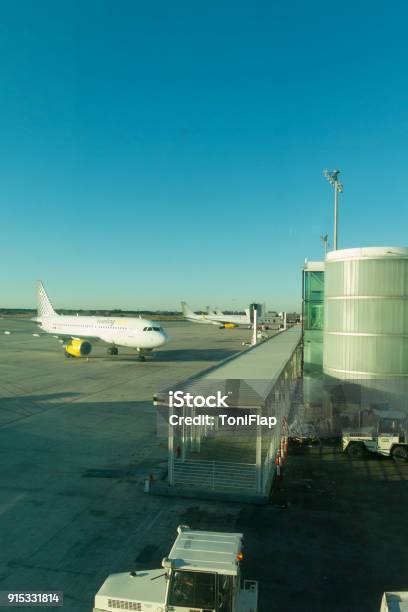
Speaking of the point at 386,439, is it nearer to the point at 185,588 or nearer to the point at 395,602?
the point at 395,602

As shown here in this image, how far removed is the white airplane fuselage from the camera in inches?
1960

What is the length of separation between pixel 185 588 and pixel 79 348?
44676mm

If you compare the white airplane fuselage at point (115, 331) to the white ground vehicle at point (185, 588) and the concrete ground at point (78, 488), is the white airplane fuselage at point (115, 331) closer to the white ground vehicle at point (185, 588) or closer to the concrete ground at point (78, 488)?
the concrete ground at point (78, 488)

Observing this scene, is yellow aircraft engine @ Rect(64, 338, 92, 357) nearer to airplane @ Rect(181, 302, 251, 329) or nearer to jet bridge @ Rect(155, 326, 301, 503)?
jet bridge @ Rect(155, 326, 301, 503)

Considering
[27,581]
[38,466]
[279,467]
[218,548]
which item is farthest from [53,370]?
[218,548]

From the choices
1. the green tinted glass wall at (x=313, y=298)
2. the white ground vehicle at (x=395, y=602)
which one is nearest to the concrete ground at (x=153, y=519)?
the white ground vehicle at (x=395, y=602)

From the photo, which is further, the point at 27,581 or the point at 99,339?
the point at 99,339

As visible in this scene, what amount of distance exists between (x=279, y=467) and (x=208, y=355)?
40949 mm

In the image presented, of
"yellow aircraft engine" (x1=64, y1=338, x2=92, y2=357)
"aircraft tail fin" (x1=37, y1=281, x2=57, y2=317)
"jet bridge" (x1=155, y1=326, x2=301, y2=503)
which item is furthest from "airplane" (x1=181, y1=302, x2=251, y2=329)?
"jet bridge" (x1=155, y1=326, x2=301, y2=503)

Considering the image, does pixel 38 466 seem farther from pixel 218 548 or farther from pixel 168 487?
pixel 218 548

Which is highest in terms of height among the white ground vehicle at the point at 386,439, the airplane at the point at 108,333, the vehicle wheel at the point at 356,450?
the airplane at the point at 108,333

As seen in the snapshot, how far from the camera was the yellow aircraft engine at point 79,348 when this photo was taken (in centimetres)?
5116

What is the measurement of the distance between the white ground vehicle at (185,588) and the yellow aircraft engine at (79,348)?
143 feet

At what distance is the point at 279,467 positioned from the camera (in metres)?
19.2
